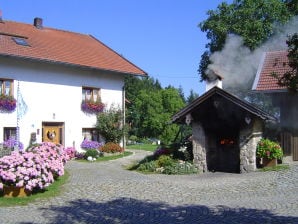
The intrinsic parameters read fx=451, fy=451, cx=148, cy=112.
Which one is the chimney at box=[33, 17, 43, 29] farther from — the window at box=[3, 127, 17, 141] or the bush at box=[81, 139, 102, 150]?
the window at box=[3, 127, 17, 141]

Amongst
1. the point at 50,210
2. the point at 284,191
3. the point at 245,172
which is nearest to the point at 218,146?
the point at 245,172

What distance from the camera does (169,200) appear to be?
11.7 metres

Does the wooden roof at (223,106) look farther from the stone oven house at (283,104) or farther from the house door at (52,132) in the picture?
the house door at (52,132)

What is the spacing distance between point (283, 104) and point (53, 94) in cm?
1217

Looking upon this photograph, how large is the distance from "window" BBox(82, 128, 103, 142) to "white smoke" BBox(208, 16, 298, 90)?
979cm

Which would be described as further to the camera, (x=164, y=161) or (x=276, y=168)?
(x=164, y=161)

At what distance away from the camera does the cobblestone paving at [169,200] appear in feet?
31.0

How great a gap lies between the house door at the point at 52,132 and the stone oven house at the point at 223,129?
9160 mm

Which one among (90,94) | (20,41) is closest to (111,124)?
(90,94)

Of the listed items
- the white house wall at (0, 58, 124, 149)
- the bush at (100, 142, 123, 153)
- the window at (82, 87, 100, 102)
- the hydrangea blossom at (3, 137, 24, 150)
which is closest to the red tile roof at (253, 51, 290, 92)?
the bush at (100, 142, 123, 153)

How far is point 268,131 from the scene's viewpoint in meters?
19.8

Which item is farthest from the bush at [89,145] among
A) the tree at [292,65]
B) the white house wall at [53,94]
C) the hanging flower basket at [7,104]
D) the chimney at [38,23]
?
the tree at [292,65]

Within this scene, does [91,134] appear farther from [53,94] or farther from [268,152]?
[268,152]

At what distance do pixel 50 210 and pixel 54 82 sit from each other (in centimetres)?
1498
